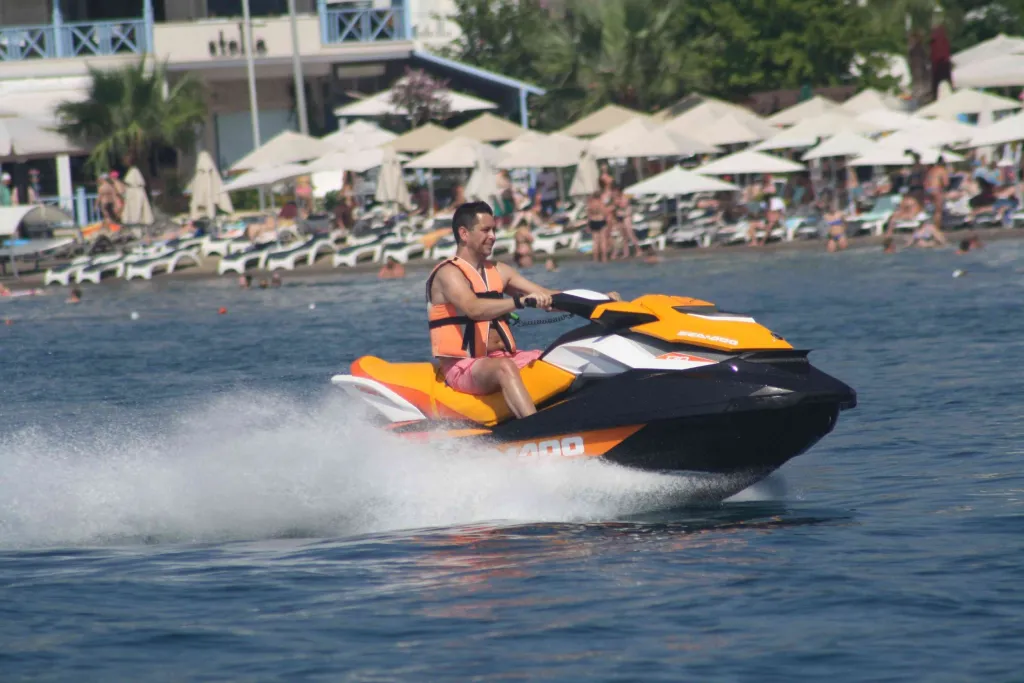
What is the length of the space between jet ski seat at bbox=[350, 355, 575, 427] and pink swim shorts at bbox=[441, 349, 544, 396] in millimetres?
56

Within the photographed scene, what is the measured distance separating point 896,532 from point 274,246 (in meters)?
25.4

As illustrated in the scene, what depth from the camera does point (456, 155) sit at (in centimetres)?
3403

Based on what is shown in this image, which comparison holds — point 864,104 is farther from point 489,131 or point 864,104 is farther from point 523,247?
point 523,247

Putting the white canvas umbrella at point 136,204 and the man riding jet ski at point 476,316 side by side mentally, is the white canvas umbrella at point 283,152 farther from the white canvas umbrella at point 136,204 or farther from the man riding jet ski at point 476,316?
the man riding jet ski at point 476,316

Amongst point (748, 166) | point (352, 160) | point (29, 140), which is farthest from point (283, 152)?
point (748, 166)

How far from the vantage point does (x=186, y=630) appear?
664 centimetres

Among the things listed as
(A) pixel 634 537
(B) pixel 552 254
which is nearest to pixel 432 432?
(A) pixel 634 537

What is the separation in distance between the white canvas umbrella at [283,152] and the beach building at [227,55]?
7.16 metres

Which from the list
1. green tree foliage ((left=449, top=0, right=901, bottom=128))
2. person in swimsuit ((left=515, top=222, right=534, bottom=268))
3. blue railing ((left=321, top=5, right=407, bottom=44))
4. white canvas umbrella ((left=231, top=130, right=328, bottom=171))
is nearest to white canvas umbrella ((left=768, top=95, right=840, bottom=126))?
green tree foliage ((left=449, top=0, right=901, bottom=128))

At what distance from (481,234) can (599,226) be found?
2138 cm

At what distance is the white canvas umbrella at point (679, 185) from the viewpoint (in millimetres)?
30567

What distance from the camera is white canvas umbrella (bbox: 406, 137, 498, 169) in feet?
110

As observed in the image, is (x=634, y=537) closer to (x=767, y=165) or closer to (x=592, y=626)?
(x=592, y=626)

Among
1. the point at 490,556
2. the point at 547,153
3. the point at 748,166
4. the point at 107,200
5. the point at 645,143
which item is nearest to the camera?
the point at 490,556
